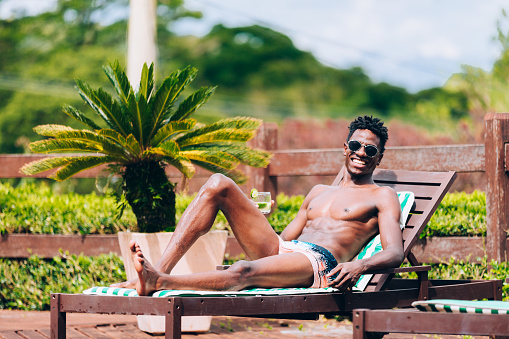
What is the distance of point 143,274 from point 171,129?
2.14 meters

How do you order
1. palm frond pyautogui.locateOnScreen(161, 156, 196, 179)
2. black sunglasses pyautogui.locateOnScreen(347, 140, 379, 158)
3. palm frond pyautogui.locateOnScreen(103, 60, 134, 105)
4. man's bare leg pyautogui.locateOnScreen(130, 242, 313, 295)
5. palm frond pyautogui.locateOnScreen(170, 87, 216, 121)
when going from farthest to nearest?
palm frond pyautogui.locateOnScreen(170, 87, 216, 121) < palm frond pyautogui.locateOnScreen(103, 60, 134, 105) < palm frond pyautogui.locateOnScreen(161, 156, 196, 179) < black sunglasses pyautogui.locateOnScreen(347, 140, 379, 158) < man's bare leg pyautogui.locateOnScreen(130, 242, 313, 295)

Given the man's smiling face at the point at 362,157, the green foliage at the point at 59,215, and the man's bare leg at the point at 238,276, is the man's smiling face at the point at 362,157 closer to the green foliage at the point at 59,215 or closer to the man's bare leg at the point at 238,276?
the man's bare leg at the point at 238,276

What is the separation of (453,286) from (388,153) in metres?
2.04

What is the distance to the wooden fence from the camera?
5965mm

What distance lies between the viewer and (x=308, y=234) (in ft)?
16.3

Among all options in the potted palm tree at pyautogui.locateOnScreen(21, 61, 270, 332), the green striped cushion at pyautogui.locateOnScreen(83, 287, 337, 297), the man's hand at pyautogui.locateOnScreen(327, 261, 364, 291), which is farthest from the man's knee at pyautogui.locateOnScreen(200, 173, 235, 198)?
the potted palm tree at pyautogui.locateOnScreen(21, 61, 270, 332)

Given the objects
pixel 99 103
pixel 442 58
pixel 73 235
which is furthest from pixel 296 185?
pixel 442 58

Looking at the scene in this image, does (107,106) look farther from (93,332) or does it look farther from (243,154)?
(93,332)

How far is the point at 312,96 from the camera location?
3247 centimetres

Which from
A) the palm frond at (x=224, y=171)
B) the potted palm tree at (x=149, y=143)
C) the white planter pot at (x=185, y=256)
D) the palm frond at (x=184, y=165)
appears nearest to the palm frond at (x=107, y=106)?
the potted palm tree at (x=149, y=143)

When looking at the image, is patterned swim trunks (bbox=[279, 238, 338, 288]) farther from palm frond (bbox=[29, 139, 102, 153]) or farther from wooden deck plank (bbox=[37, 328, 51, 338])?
wooden deck plank (bbox=[37, 328, 51, 338])

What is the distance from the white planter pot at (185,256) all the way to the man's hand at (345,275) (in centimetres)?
182

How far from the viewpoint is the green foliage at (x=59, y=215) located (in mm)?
7297

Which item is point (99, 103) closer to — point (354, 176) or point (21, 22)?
point (354, 176)
